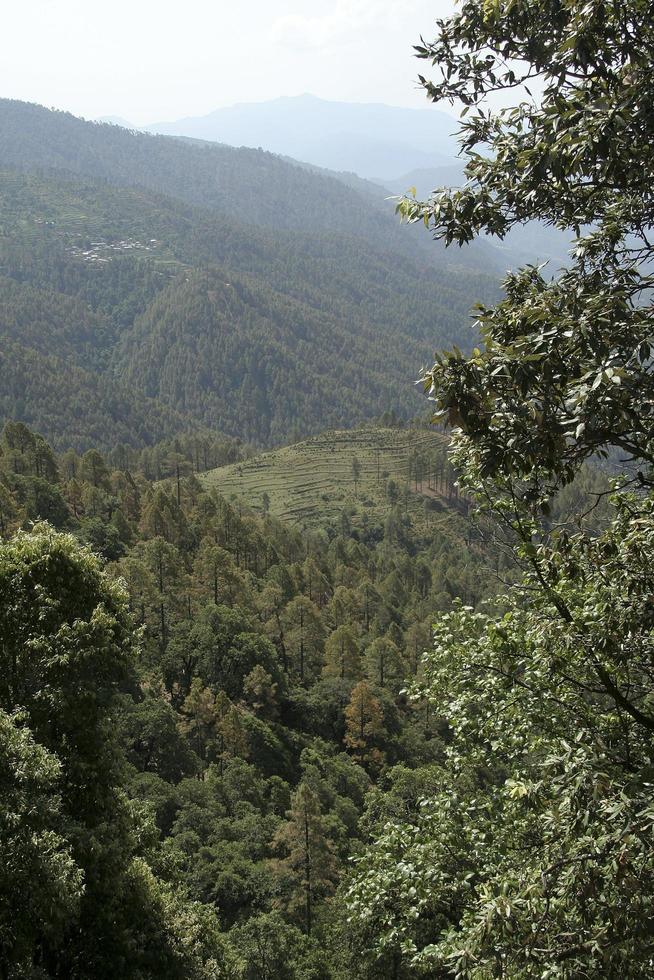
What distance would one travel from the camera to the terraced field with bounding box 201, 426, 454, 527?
546 ft

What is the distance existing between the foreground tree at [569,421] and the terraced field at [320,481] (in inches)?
5862

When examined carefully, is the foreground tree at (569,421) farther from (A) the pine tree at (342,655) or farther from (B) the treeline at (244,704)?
(A) the pine tree at (342,655)

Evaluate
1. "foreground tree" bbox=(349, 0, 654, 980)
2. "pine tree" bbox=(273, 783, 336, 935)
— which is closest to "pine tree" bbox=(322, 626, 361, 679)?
"pine tree" bbox=(273, 783, 336, 935)

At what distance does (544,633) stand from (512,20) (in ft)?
22.2

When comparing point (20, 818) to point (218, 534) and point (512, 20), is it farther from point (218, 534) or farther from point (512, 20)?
point (218, 534)

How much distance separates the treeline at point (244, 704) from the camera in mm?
30969

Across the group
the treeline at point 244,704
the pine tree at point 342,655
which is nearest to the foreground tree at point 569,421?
the treeline at point 244,704

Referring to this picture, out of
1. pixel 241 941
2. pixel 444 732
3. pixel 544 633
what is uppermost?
pixel 544 633

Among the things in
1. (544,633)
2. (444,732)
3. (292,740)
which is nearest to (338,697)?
(292,740)

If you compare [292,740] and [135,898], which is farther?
[292,740]

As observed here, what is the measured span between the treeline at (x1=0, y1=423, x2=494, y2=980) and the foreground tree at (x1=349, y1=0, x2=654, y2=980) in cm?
894

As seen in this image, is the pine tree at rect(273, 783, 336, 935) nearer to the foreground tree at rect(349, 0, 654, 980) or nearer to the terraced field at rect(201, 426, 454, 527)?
the foreground tree at rect(349, 0, 654, 980)

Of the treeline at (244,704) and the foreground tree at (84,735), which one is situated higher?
the foreground tree at (84,735)

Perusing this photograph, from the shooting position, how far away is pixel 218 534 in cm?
9038
